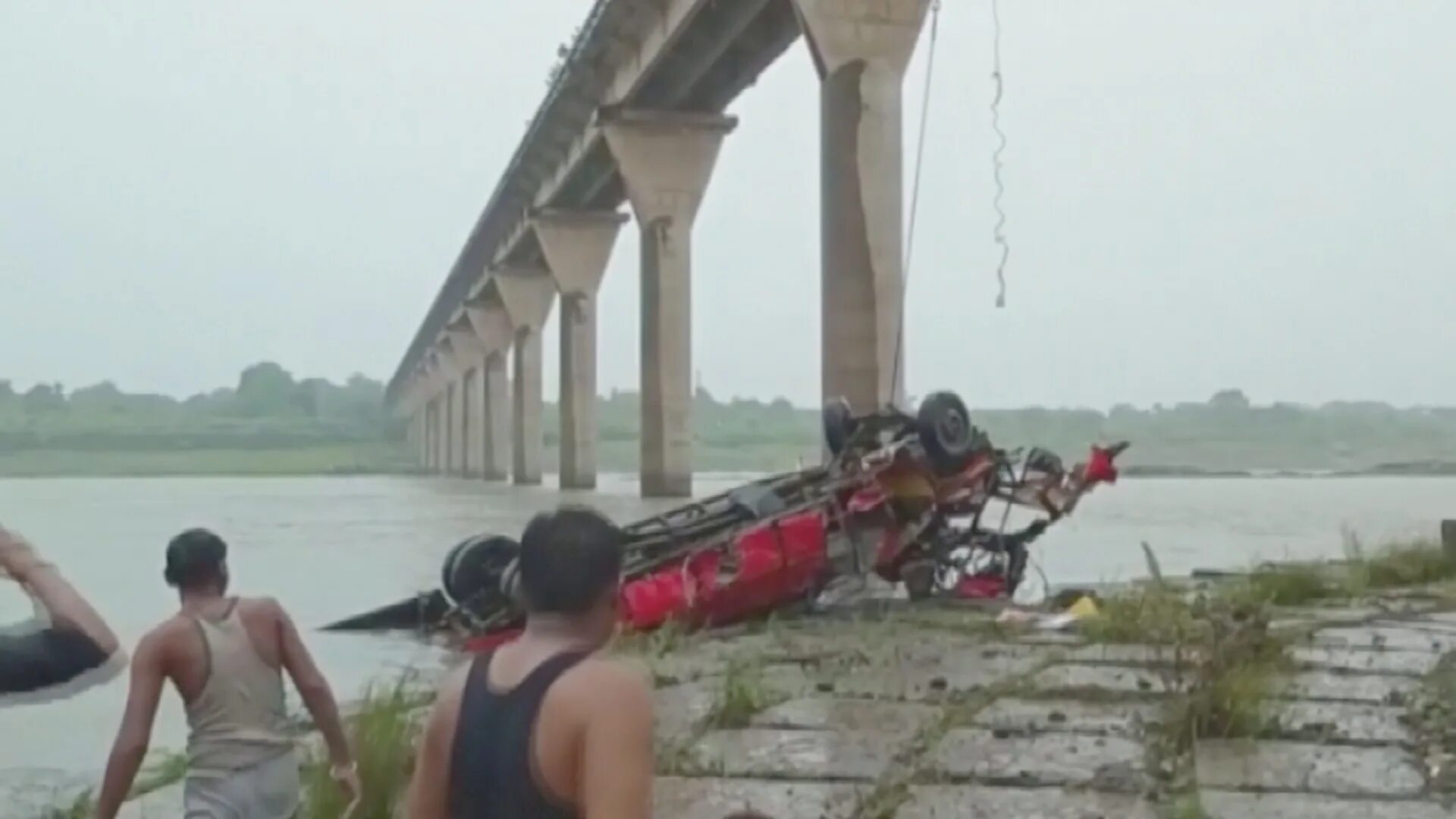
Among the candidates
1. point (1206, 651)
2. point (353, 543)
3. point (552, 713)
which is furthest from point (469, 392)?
point (552, 713)

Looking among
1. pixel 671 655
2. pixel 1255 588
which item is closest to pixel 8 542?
pixel 671 655

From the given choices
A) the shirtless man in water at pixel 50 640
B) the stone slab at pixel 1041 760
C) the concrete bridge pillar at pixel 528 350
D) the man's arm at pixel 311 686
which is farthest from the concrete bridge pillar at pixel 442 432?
the shirtless man in water at pixel 50 640

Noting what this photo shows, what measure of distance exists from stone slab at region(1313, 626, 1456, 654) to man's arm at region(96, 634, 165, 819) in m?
5.76

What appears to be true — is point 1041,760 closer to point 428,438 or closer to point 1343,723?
point 1343,723

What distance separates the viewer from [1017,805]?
5.04 meters

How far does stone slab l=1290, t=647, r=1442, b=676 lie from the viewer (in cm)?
755

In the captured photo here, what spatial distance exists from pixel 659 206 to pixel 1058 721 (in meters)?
40.3

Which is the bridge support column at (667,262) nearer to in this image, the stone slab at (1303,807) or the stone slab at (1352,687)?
the stone slab at (1352,687)

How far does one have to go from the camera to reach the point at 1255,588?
1129cm

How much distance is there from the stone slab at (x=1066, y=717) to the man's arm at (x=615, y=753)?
3.67m

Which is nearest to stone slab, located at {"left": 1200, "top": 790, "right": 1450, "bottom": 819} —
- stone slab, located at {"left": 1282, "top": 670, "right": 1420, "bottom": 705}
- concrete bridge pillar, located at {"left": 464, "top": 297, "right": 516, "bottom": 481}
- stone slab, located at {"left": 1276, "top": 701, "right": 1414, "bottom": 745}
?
stone slab, located at {"left": 1276, "top": 701, "right": 1414, "bottom": 745}

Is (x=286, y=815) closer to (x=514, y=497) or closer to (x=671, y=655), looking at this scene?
(x=671, y=655)

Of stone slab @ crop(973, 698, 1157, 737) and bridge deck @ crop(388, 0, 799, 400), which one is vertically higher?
bridge deck @ crop(388, 0, 799, 400)

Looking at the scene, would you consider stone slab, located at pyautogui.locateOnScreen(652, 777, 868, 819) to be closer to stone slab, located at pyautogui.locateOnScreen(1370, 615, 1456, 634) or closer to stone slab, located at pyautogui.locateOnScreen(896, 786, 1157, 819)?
stone slab, located at pyautogui.locateOnScreen(896, 786, 1157, 819)
